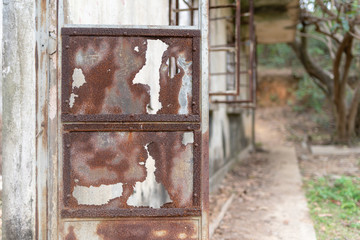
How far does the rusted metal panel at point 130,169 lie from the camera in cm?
268

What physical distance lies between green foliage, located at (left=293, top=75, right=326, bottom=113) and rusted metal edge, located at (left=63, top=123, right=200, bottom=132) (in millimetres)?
15894

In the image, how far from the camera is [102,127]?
105 inches

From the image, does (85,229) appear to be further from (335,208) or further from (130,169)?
(335,208)

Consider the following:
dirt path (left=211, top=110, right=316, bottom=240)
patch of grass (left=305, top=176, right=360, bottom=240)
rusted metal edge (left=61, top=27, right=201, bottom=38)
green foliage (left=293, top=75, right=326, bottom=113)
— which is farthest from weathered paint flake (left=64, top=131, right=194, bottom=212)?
green foliage (left=293, top=75, right=326, bottom=113)

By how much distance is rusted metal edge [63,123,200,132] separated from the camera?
105 inches

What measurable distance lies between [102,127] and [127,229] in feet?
2.42

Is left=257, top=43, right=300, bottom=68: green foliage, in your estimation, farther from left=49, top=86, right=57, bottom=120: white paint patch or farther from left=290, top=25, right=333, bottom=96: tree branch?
left=49, top=86, right=57, bottom=120: white paint patch

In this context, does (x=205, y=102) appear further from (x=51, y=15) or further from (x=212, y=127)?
(x=212, y=127)

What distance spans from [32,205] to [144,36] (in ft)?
4.54

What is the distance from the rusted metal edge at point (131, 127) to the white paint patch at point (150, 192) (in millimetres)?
145

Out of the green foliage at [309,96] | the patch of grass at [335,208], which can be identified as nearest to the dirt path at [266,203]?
the patch of grass at [335,208]

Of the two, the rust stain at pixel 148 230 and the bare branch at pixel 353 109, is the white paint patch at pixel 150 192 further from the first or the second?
the bare branch at pixel 353 109

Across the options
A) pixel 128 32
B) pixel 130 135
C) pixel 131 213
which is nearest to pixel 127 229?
pixel 131 213

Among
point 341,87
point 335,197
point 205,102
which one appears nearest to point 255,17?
point 341,87
